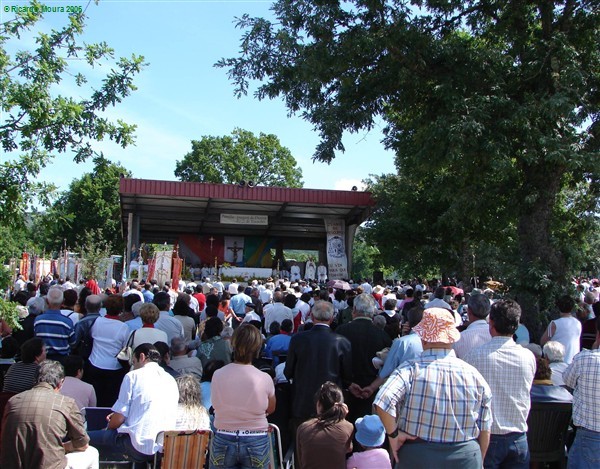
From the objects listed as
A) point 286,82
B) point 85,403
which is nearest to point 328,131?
point 286,82

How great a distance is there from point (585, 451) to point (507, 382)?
2.81ft

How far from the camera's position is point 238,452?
14.0 ft

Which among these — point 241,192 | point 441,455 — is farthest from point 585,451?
point 241,192

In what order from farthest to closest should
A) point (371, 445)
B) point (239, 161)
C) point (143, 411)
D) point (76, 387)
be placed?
1. point (239, 161)
2. point (76, 387)
3. point (143, 411)
4. point (371, 445)

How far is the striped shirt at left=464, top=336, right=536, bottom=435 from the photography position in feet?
13.1

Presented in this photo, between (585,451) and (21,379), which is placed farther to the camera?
(21,379)

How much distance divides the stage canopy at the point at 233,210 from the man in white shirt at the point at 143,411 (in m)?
21.2

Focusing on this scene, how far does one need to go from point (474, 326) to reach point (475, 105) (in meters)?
4.97

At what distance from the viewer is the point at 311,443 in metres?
4.26

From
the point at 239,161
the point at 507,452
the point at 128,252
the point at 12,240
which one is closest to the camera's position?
the point at 507,452

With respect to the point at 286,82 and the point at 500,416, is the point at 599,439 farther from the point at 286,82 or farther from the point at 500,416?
the point at 286,82

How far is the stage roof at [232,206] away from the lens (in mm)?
25938

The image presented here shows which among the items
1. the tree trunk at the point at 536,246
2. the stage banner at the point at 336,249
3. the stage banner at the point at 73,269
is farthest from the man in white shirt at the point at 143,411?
the stage banner at the point at 336,249

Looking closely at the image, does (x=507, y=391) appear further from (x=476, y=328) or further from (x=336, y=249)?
(x=336, y=249)
